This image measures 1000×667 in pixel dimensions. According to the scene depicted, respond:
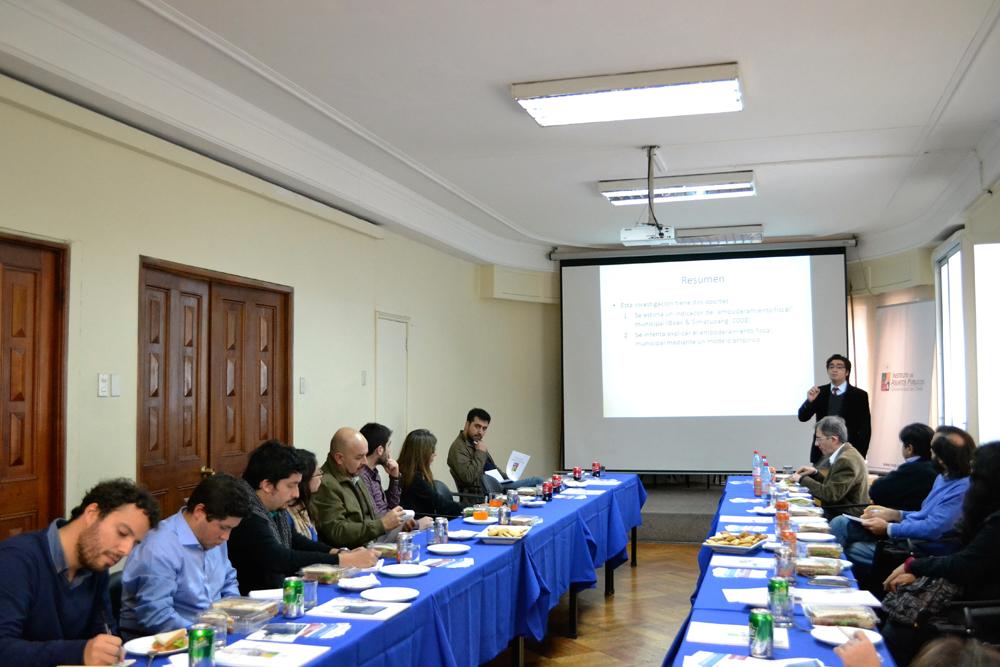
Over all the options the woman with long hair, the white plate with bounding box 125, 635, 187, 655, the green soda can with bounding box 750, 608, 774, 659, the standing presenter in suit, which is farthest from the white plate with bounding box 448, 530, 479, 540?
the standing presenter in suit

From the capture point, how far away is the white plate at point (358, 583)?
285 cm

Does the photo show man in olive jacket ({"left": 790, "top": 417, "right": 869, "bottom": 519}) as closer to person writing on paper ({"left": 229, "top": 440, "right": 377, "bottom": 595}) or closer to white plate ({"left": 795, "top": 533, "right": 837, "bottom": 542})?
white plate ({"left": 795, "top": 533, "right": 837, "bottom": 542})

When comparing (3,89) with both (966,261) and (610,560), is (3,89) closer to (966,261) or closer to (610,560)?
(610,560)

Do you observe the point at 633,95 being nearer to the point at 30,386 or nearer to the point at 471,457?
the point at 471,457

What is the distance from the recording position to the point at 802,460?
29.7ft

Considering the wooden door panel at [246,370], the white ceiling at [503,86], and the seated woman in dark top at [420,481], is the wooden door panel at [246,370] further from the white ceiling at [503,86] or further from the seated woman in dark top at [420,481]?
the seated woman in dark top at [420,481]

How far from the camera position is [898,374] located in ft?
29.7

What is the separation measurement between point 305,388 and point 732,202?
4.14 m

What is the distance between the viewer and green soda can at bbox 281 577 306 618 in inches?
98.6

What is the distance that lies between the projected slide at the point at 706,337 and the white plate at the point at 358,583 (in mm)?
6729

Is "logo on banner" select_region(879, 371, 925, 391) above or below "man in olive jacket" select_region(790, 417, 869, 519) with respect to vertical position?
above

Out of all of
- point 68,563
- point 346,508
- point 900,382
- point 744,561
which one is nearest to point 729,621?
point 744,561

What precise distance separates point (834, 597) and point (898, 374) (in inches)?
279

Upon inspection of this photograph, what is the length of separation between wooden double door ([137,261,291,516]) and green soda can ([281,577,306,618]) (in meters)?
2.31
